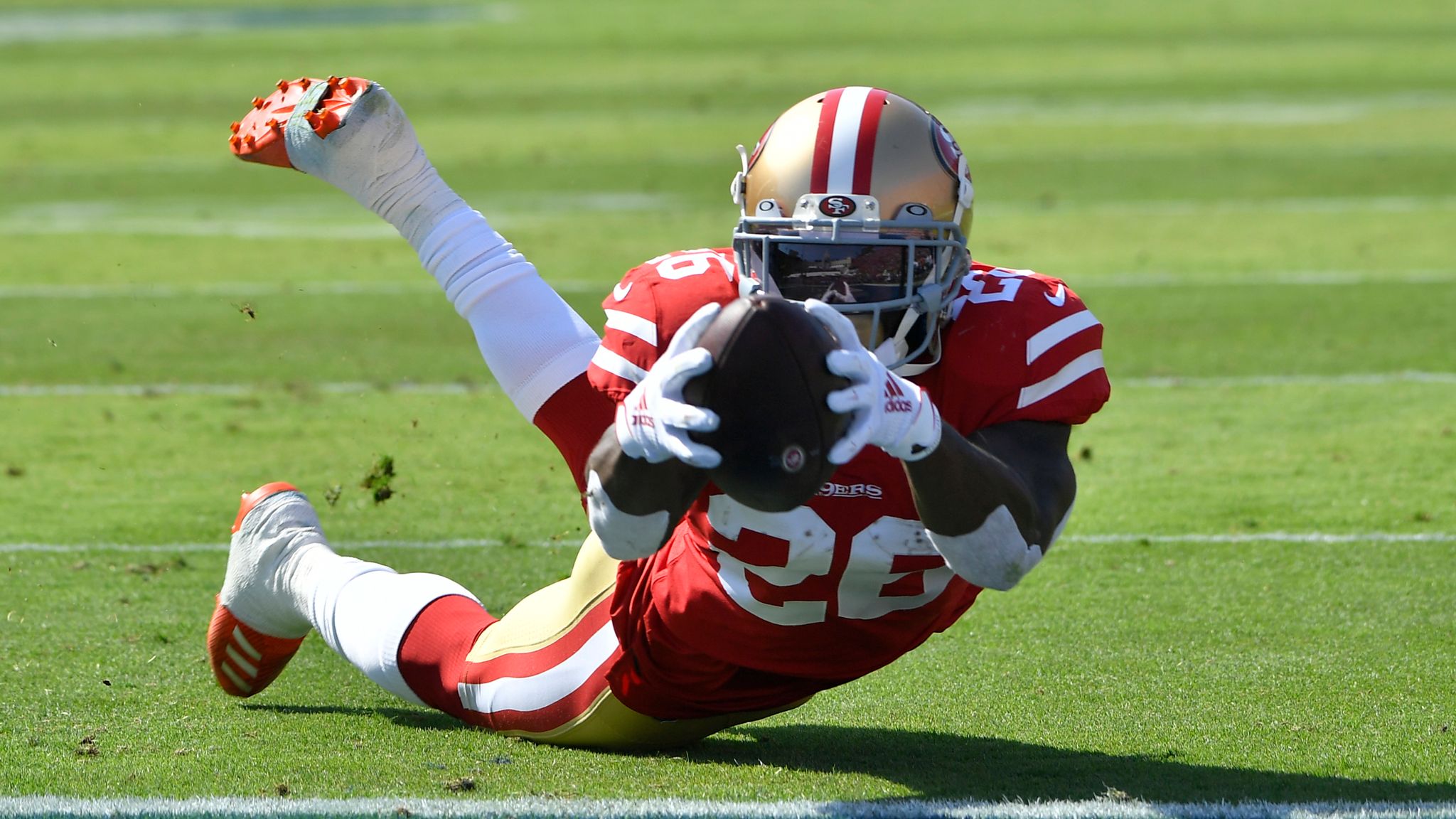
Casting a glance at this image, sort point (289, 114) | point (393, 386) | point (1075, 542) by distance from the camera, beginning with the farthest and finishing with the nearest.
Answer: point (393, 386)
point (1075, 542)
point (289, 114)

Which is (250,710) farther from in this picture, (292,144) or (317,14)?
(317,14)

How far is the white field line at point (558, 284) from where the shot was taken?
24.8 feet

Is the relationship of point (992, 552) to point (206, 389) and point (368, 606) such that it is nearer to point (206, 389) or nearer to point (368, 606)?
point (368, 606)

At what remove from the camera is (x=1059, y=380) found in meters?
2.40

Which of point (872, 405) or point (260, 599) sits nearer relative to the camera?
point (872, 405)

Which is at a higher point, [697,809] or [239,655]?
[697,809]

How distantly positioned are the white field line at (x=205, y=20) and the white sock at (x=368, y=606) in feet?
75.2

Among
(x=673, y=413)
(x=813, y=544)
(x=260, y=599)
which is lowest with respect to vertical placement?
(x=260, y=599)

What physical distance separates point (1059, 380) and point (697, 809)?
0.78m

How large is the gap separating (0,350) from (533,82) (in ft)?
40.5

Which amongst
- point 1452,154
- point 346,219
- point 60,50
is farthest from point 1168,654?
point 60,50

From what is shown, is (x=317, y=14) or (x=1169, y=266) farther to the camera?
(x=317, y=14)

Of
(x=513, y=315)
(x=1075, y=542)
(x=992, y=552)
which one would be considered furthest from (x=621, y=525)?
(x=1075, y=542)

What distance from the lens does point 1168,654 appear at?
3318 mm
